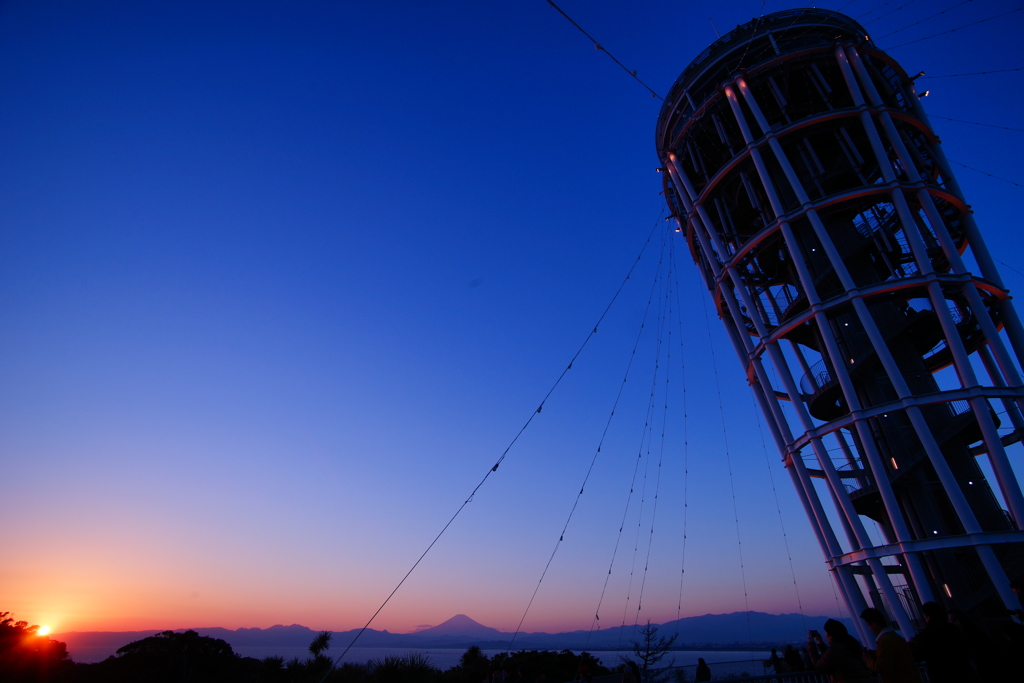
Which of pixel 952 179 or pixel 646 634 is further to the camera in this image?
pixel 646 634

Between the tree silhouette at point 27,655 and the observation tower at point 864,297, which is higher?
the observation tower at point 864,297

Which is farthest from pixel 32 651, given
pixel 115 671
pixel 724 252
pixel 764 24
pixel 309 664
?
pixel 764 24

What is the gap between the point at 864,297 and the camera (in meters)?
14.3

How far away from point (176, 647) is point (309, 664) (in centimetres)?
1647

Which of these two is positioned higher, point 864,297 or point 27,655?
point 864,297

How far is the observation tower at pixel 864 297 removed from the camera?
13.0m

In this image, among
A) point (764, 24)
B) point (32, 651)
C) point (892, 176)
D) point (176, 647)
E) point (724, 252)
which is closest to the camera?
point (892, 176)

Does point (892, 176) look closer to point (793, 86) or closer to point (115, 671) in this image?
point (793, 86)

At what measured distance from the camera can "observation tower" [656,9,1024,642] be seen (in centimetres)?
1296

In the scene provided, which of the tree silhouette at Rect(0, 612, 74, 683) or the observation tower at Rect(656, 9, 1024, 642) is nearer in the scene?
the observation tower at Rect(656, 9, 1024, 642)

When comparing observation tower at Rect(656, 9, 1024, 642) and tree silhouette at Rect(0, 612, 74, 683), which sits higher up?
observation tower at Rect(656, 9, 1024, 642)

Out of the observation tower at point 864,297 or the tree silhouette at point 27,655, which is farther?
the tree silhouette at point 27,655

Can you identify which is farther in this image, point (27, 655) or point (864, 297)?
point (27, 655)

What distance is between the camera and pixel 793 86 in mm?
19906
